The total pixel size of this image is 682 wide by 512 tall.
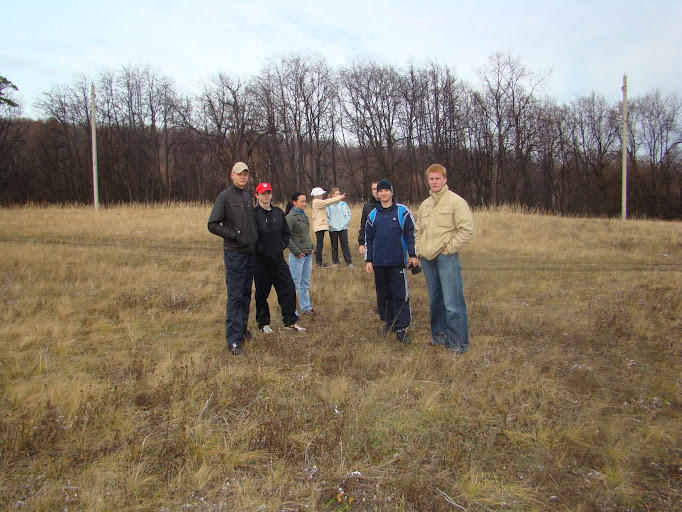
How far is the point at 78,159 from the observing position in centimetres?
4225

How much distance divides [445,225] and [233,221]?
2.40m

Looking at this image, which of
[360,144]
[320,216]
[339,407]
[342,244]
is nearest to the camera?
[339,407]

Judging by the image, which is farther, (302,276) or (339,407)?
(302,276)

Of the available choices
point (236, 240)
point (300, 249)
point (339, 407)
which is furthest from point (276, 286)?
point (339, 407)

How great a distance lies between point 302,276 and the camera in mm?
7273

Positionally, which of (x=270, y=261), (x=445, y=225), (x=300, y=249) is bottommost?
(x=270, y=261)

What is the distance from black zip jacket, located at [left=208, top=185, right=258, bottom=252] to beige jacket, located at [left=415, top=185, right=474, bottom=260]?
2.02 meters

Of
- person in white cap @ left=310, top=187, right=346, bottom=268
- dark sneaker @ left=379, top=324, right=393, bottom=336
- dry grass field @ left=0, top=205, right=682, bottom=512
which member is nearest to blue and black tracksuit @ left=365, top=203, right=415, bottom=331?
dark sneaker @ left=379, top=324, right=393, bottom=336

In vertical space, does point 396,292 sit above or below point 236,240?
below

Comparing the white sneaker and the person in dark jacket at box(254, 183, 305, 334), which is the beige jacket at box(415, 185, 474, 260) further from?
the white sneaker

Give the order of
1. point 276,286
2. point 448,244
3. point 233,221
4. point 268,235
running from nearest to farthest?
point 448,244
point 233,221
point 268,235
point 276,286

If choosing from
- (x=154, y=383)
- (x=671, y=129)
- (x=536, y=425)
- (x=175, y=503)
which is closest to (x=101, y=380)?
(x=154, y=383)

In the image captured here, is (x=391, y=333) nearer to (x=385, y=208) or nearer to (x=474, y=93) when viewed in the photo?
(x=385, y=208)

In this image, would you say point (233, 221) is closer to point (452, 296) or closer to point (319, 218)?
point (452, 296)
